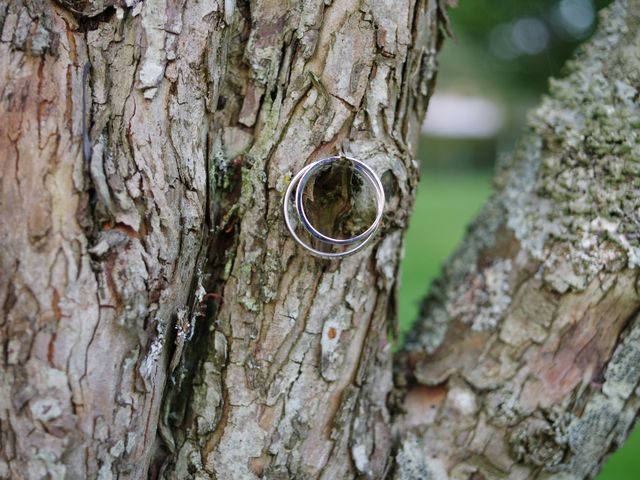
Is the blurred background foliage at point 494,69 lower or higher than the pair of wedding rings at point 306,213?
higher

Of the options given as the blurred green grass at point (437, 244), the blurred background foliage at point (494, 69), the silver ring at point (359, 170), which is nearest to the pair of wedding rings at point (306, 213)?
the silver ring at point (359, 170)

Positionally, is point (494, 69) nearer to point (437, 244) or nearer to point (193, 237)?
point (437, 244)

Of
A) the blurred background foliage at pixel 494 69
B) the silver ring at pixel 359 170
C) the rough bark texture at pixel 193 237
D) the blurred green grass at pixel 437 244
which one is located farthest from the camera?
the blurred green grass at pixel 437 244

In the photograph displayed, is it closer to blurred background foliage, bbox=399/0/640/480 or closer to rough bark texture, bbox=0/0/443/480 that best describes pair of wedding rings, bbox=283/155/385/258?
rough bark texture, bbox=0/0/443/480

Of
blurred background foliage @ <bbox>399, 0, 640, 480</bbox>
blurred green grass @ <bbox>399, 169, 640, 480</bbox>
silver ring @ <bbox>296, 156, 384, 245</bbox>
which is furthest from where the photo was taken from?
blurred green grass @ <bbox>399, 169, 640, 480</bbox>

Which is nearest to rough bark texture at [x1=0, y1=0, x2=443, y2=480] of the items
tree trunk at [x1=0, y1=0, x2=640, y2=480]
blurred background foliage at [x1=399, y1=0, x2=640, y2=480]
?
tree trunk at [x1=0, y1=0, x2=640, y2=480]

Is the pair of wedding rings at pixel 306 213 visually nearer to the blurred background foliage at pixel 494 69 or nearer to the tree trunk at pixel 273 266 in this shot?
the tree trunk at pixel 273 266

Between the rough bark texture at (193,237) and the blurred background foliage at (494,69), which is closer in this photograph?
the rough bark texture at (193,237)

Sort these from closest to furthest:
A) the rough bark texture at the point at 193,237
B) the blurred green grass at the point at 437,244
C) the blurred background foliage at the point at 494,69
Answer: the rough bark texture at the point at 193,237 → the blurred background foliage at the point at 494,69 → the blurred green grass at the point at 437,244
